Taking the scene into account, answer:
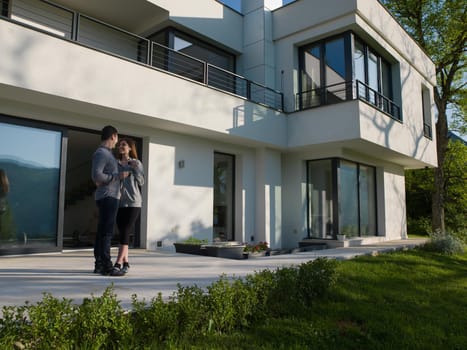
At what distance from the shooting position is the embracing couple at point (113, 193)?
4.02m

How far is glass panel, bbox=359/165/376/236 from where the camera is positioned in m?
12.2

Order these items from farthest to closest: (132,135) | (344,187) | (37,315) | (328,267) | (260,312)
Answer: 1. (344,187)
2. (132,135)
3. (328,267)
4. (260,312)
5. (37,315)

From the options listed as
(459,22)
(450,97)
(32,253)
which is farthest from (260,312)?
(450,97)

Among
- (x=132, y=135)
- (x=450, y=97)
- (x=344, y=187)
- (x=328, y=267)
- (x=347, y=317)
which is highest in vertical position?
(x=450, y=97)

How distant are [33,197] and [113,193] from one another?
136 inches

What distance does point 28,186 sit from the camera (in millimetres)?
6578

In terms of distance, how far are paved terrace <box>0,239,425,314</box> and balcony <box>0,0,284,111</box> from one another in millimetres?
3728

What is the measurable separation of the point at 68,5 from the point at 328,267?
805 centimetres

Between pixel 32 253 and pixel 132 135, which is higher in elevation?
pixel 132 135

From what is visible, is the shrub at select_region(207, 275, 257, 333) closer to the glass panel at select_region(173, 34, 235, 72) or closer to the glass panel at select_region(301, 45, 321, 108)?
the glass panel at select_region(173, 34, 235, 72)

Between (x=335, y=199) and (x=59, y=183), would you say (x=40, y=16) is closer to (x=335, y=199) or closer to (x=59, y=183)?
(x=59, y=183)

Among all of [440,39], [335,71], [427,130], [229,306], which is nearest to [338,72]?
[335,71]

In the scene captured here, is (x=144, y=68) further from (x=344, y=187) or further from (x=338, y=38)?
(x=344, y=187)

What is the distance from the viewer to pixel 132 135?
8.09 metres
